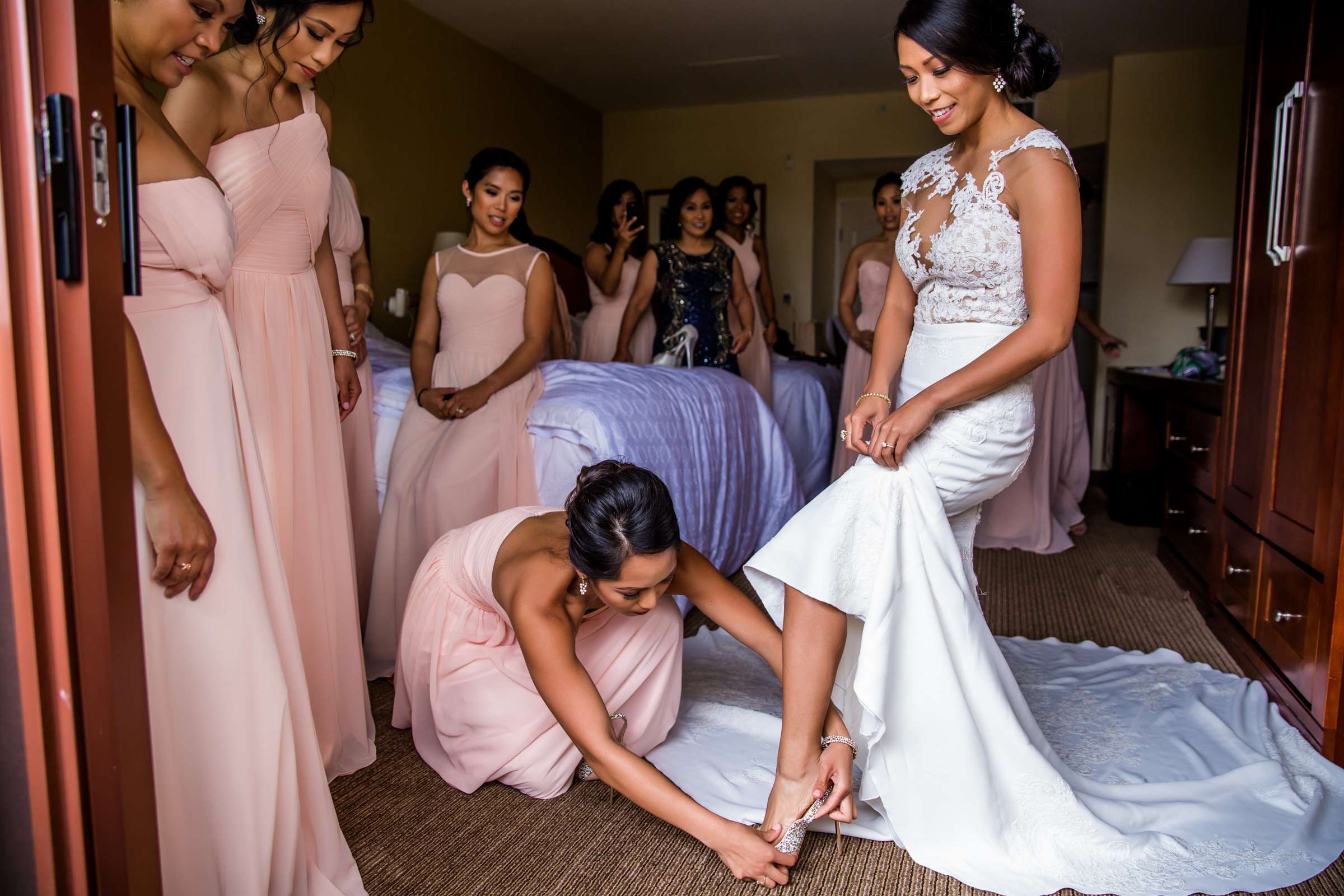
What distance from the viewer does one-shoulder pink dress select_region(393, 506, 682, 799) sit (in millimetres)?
1858

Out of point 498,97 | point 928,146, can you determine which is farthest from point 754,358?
point 928,146

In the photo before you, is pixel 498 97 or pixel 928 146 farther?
pixel 928 146

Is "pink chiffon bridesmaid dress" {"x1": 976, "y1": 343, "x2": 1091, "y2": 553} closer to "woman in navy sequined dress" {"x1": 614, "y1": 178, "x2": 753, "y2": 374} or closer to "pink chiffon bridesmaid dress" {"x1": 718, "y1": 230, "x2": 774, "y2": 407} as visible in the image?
"pink chiffon bridesmaid dress" {"x1": 718, "y1": 230, "x2": 774, "y2": 407}

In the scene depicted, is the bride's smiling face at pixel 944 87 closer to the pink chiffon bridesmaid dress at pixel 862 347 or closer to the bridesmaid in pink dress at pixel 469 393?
the bridesmaid in pink dress at pixel 469 393

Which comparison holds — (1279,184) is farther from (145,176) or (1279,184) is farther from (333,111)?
(333,111)

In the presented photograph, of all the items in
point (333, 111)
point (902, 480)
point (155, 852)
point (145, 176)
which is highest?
point (333, 111)

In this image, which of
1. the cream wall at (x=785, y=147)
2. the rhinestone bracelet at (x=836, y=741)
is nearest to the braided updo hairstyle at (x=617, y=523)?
the rhinestone bracelet at (x=836, y=741)

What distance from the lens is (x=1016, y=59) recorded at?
1.58m

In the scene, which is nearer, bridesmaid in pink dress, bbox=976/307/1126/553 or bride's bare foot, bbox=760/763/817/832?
bride's bare foot, bbox=760/763/817/832

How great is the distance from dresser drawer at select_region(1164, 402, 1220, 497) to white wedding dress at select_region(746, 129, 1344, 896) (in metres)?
1.61

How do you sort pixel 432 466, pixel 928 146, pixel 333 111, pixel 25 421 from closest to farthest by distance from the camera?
pixel 25 421, pixel 432 466, pixel 333 111, pixel 928 146

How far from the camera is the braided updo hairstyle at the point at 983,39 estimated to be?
1.51 metres

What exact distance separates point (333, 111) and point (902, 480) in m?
3.85

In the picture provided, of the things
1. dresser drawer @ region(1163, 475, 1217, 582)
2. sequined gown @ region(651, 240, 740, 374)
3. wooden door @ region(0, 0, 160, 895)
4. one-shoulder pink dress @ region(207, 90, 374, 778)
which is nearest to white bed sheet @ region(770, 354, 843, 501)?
sequined gown @ region(651, 240, 740, 374)
